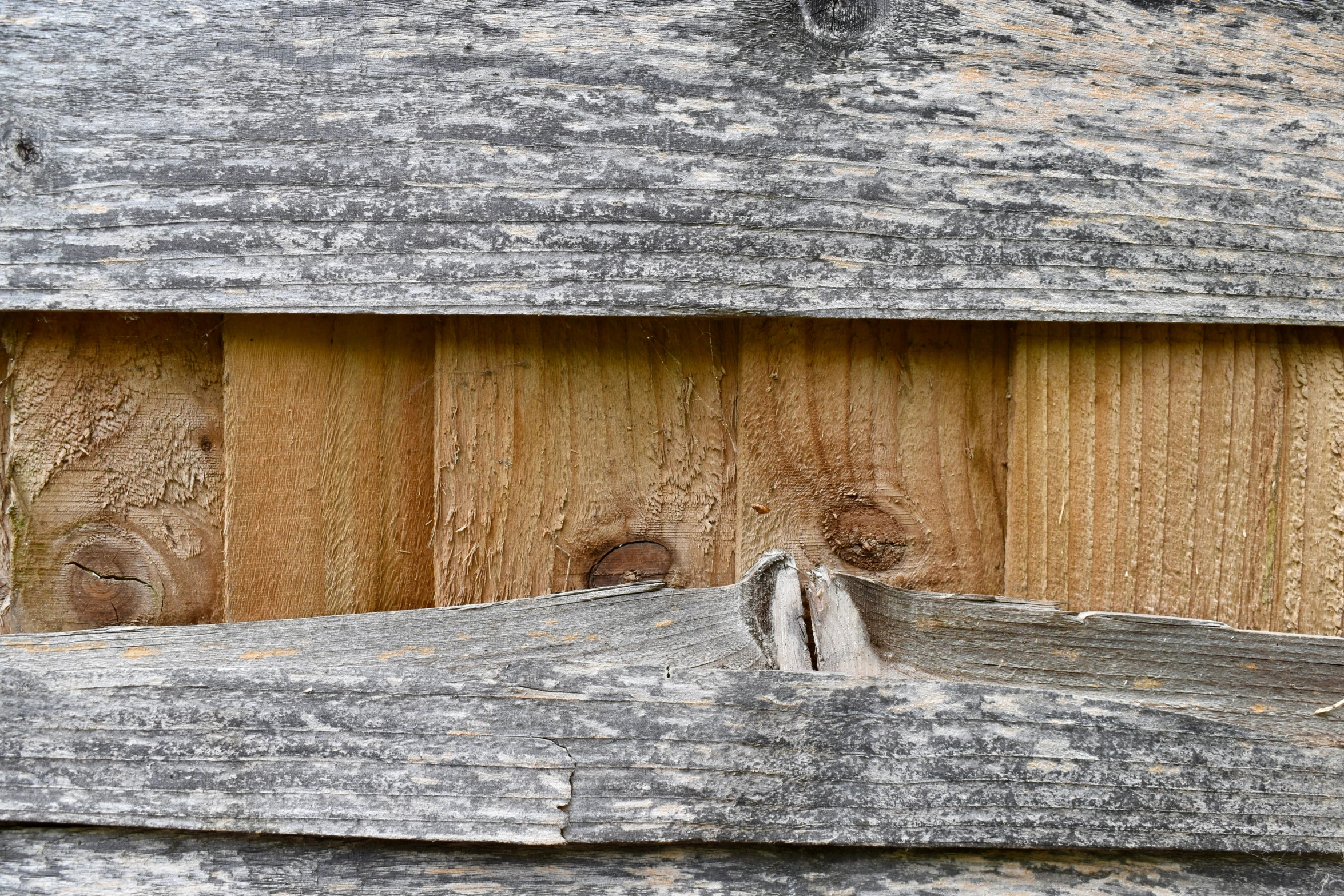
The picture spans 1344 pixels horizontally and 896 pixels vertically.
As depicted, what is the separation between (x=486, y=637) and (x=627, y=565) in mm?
182

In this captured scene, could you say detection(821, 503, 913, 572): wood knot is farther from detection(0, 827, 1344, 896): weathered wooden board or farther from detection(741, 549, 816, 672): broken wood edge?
detection(0, 827, 1344, 896): weathered wooden board

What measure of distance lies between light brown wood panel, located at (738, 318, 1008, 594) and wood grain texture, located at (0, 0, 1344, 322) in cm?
9

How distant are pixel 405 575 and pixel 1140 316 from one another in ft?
2.89

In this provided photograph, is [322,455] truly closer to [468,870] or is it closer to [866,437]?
[468,870]

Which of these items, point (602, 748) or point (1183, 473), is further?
point (1183, 473)

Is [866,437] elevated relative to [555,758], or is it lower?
elevated

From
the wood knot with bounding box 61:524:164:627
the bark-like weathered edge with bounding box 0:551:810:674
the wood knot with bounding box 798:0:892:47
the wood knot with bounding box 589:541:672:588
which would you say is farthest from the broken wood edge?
the wood knot with bounding box 61:524:164:627

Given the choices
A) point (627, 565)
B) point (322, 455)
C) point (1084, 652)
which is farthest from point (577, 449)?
point (1084, 652)

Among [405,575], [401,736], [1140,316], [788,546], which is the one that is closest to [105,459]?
[405,575]

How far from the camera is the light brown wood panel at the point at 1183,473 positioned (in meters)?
0.98

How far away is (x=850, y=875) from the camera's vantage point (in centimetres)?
89

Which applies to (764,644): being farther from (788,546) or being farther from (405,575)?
(405,575)

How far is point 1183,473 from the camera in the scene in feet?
3.23

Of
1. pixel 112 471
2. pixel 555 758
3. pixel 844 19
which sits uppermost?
pixel 844 19
